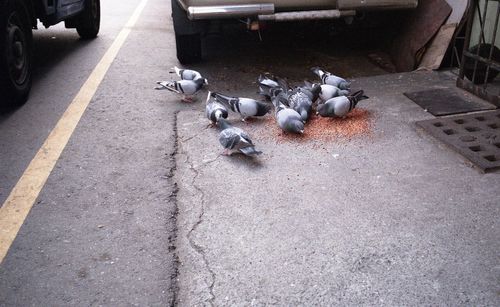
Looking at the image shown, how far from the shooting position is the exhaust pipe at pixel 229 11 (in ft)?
16.6

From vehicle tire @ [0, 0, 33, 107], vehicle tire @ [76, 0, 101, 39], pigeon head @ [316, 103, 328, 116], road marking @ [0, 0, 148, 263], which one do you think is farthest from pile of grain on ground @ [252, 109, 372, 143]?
vehicle tire @ [76, 0, 101, 39]

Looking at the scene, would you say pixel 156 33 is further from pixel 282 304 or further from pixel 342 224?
pixel 282 304

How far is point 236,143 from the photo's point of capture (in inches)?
146

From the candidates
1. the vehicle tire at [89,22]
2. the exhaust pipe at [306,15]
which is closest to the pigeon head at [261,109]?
the exhaust pipe at [306,15]

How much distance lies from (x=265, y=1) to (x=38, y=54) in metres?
3.82

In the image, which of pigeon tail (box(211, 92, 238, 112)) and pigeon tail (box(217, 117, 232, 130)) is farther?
pigeon tail (box(211, 92, 238, 112))

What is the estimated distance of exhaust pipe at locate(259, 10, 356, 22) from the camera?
5.11m

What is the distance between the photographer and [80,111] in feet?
15.9

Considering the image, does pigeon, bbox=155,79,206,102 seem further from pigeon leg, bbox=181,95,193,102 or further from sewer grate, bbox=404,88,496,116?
sewer grate, bbox=404,88,496,116

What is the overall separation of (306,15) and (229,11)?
0.80m

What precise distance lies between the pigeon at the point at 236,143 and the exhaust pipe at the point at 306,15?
1730 mm

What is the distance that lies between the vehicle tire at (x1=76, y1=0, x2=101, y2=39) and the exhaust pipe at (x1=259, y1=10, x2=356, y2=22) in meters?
3.87

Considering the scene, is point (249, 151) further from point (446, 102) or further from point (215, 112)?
point (446, 102)

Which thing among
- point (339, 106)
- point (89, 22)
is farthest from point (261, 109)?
point (89, 22)
